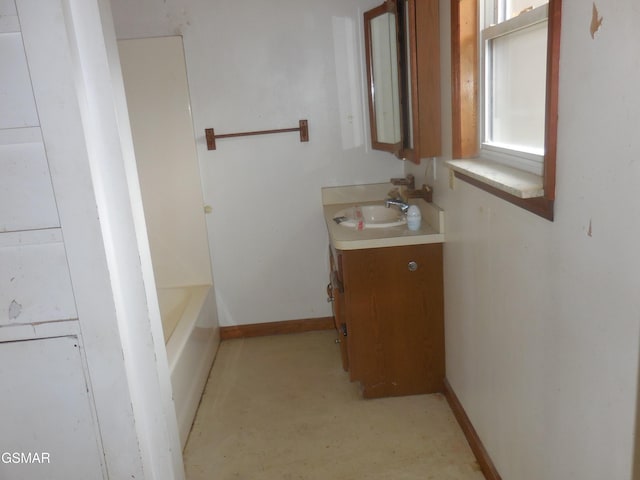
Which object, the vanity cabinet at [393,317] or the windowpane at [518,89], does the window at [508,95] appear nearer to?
the windowpane at [518,89]

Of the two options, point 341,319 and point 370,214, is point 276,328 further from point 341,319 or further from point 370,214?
point 370,214

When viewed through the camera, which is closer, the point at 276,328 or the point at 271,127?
the point at 271,127

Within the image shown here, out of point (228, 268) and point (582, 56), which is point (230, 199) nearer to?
point (228, 268)

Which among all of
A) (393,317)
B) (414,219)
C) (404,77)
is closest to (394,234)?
(414,219)

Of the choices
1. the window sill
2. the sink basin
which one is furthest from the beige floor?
the window sill

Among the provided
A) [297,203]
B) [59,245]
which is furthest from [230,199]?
[59,245]

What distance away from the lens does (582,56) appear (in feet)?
3.55

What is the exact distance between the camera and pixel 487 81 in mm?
1882

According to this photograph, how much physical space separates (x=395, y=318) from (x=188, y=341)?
101 cm

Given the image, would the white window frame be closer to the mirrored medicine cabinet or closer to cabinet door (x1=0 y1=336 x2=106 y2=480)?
the mirrored medicine cabinet

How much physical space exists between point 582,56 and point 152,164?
2.51 m

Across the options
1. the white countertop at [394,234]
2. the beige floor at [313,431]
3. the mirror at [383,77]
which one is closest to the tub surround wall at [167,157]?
the beige floor at [313,431]

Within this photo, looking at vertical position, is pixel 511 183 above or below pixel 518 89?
below

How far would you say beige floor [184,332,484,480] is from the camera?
6.73 feet
